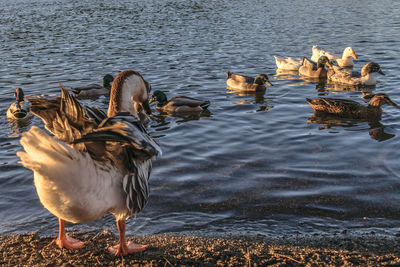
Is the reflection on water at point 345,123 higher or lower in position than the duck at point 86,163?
lower

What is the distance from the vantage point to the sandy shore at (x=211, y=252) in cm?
508

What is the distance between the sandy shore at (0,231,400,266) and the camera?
5078mm

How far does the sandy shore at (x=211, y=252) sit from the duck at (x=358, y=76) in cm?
1091

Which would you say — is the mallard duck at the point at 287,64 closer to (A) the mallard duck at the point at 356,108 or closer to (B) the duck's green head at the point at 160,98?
(A) the mallard duck at the point at 356,108

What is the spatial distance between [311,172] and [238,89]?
7365 mm

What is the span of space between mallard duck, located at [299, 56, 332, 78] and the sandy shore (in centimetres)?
1230

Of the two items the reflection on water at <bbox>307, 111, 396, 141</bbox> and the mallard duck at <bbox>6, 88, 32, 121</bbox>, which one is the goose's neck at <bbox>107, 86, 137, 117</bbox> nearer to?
the reflection on water at <bbox>307, 111, 396, 141</bbox>

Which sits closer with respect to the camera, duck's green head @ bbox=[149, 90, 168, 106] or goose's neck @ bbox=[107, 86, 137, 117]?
goose's neck @ bbox=[107, 86, 137, 117]

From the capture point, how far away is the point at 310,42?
23672 millimetres

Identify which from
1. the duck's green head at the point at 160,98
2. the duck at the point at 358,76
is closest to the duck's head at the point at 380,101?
the duck at the point at 358,76

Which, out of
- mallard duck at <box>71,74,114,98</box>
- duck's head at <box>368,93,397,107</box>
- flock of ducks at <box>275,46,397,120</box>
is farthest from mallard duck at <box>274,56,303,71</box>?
mallard duck at <box>71,74,114,98</box>

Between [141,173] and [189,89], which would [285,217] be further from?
[189,89]

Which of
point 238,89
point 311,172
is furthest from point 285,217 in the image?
point 238,89

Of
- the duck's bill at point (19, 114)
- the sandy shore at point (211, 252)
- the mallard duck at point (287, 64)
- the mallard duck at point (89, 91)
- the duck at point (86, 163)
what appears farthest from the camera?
the mallard duck at point (287, 64)
